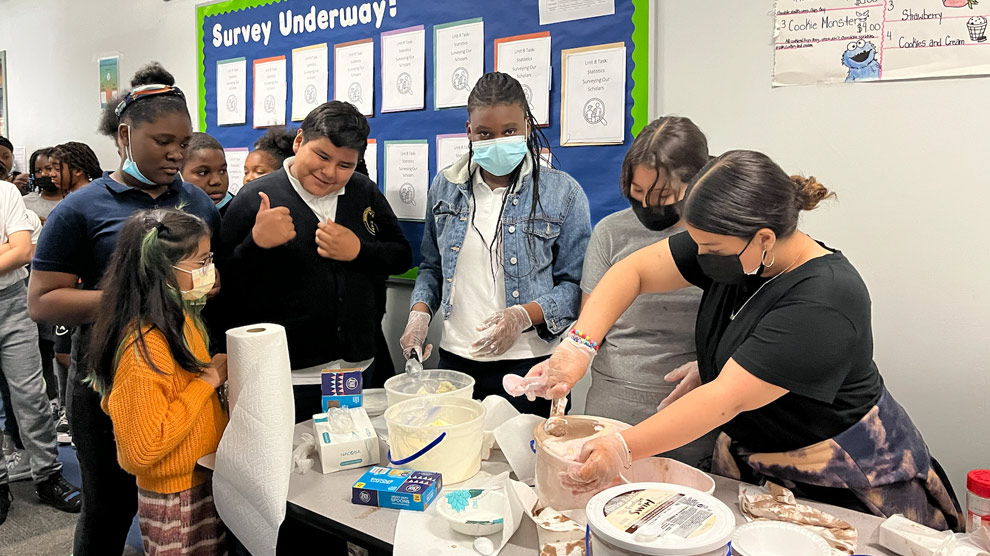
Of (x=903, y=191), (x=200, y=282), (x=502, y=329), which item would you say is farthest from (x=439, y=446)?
(x=903, y=191)

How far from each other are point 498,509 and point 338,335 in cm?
101

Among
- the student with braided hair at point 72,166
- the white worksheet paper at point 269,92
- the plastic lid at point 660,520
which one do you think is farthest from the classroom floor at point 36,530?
the plastic lid at point 660,520

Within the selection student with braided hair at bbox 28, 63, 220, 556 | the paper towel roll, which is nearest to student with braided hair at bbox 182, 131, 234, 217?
student with braided hair at bbox 28, 63, 220, 556

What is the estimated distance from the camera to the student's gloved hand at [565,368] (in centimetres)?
140

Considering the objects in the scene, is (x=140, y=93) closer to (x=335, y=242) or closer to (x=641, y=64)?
(x=335, y=242)

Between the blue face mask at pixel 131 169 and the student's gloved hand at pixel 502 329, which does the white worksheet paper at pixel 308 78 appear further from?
the student's gloved hand at pixel 502 329

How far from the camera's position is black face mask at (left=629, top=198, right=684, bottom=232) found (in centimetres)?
162

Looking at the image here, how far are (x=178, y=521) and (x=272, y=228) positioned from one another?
808 millimetres

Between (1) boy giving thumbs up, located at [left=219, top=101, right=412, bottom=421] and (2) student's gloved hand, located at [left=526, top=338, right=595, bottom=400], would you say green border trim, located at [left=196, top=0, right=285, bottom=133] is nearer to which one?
(1) boy giving thumbs up, located at [left=219, top=101, right=412, bottom=421]

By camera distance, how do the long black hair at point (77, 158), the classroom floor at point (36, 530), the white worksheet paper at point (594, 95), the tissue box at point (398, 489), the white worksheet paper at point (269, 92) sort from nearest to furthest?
1. the tissue box at point (398, 489)
2. the white worksheet paper at point (594, 95)
3. the classroom floor at point (36, 530)
4. the white worksheet paper at point (269, 92)
5. the long black hair at point (77, 158)

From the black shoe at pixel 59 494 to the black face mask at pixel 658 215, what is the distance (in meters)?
2.65

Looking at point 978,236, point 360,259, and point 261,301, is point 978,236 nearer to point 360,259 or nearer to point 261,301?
point 360,259

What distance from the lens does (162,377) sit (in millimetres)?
1457

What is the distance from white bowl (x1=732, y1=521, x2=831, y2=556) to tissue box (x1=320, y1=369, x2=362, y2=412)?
969mm
